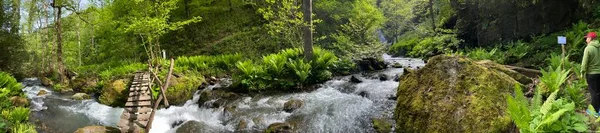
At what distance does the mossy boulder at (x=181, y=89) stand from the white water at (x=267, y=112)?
1.05ft

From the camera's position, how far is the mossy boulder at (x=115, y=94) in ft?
40.0

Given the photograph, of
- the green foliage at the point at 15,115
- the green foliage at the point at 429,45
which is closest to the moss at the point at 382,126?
the green foliage at the point at 15,115

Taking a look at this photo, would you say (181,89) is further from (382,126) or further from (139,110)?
(382,126)

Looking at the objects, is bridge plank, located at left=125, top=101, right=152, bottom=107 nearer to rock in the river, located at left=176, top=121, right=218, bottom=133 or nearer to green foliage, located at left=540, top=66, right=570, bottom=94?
rock in the river, located at left=176, top=121, right=218, bottom=133

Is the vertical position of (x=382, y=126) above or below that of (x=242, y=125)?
above

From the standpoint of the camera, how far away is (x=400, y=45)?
121ft

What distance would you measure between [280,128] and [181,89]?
6080mm

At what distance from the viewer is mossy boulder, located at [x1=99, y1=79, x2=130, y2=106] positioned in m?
12.2

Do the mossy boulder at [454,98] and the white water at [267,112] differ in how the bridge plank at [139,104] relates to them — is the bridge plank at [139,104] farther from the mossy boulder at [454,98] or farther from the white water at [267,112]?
the mossy boulder at [454,98]

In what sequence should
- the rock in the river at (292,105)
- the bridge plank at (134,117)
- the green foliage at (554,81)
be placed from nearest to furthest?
the green foliage at (554,81)
the bridge plank at (134,117)
the rock in the river at (292,105)

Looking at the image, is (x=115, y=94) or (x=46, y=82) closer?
(x=115, y=94)

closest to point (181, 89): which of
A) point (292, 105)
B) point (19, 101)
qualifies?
point (292, 105)

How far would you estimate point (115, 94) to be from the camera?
12336 millimetres

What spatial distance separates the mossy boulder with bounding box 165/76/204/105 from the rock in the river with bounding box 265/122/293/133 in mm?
5448
